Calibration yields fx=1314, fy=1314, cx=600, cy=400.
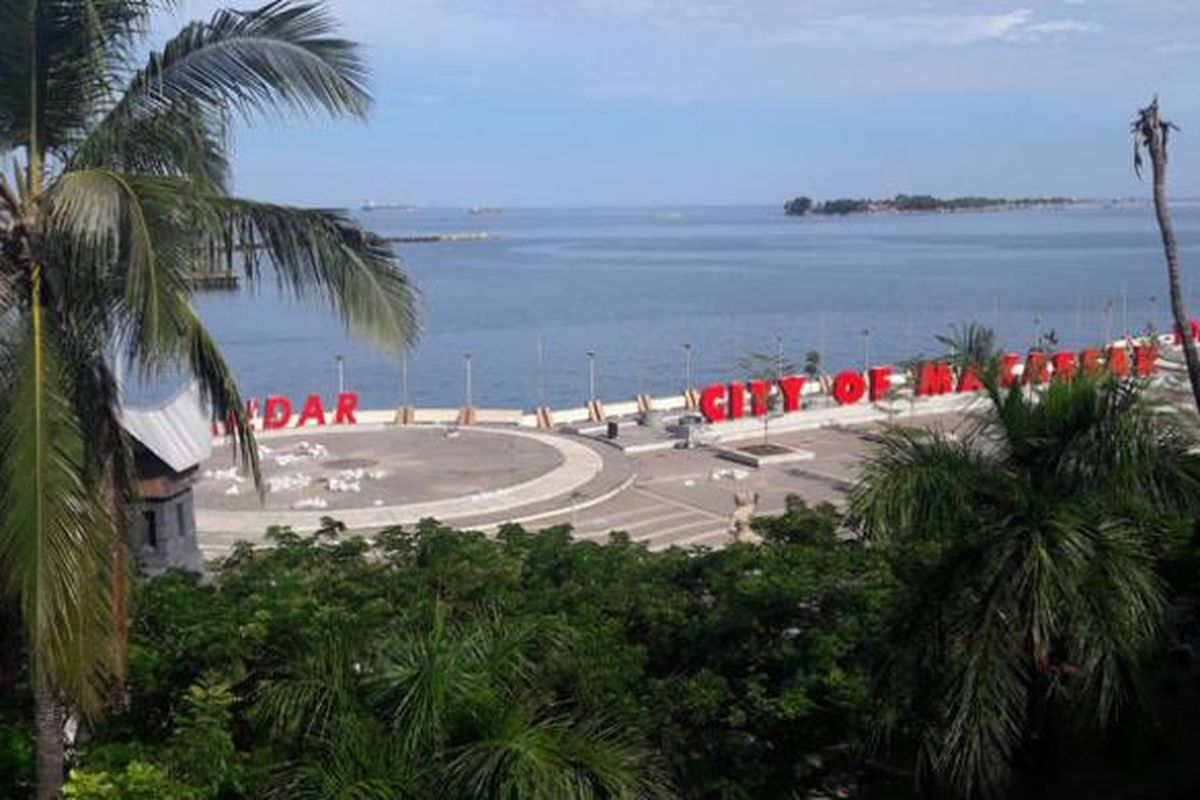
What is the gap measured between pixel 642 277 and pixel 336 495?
124 metres

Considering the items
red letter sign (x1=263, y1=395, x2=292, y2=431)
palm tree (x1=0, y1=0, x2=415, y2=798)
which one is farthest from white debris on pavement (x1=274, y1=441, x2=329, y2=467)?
palm tree (x1=0, y1=0, x2=415, y2=798)

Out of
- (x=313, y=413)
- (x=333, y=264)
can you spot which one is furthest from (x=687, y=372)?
(x=333, y=264)

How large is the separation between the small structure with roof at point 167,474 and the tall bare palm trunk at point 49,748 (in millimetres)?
6300

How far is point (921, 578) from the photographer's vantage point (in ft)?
31.5

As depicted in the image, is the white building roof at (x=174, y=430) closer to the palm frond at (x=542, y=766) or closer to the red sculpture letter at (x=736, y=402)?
the palm frond at (x=542, y=766)

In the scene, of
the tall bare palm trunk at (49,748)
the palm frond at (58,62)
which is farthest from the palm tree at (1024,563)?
the palm frond at (58,62)

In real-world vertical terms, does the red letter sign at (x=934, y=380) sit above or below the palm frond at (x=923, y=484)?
below

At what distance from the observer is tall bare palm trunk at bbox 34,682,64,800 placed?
9.07 meters

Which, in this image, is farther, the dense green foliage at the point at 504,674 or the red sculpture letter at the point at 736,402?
the red sculpture letter at the point at 736,402

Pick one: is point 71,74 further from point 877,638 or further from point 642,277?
point 642,277

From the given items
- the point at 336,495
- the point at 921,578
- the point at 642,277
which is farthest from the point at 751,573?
the point at 642,277

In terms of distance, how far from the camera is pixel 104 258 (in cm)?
816

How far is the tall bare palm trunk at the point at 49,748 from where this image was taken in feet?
29.8

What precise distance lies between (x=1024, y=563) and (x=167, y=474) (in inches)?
430
